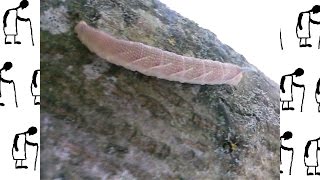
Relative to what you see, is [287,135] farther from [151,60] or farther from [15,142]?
[15,142]

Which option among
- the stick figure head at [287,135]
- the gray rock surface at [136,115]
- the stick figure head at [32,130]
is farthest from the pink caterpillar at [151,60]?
the stick figure head at [32,130]

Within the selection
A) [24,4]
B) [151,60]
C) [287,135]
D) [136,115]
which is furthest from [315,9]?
[24,4]

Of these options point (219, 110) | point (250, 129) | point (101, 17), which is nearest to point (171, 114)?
point (219, 110)

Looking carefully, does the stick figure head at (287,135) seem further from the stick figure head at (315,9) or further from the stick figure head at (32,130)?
the stick figure head at (32,130)

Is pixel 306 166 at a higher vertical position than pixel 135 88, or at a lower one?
lower

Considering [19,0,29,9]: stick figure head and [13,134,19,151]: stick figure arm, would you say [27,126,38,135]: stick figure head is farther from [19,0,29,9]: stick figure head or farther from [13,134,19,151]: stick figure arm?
[19,0,29,9]: stick figure head

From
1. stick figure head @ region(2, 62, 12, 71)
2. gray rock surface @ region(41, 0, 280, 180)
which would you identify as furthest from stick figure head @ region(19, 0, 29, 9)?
gray rock surface @ region(41, 0, 280, 180)

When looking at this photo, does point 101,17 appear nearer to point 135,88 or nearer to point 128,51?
point 128,51
